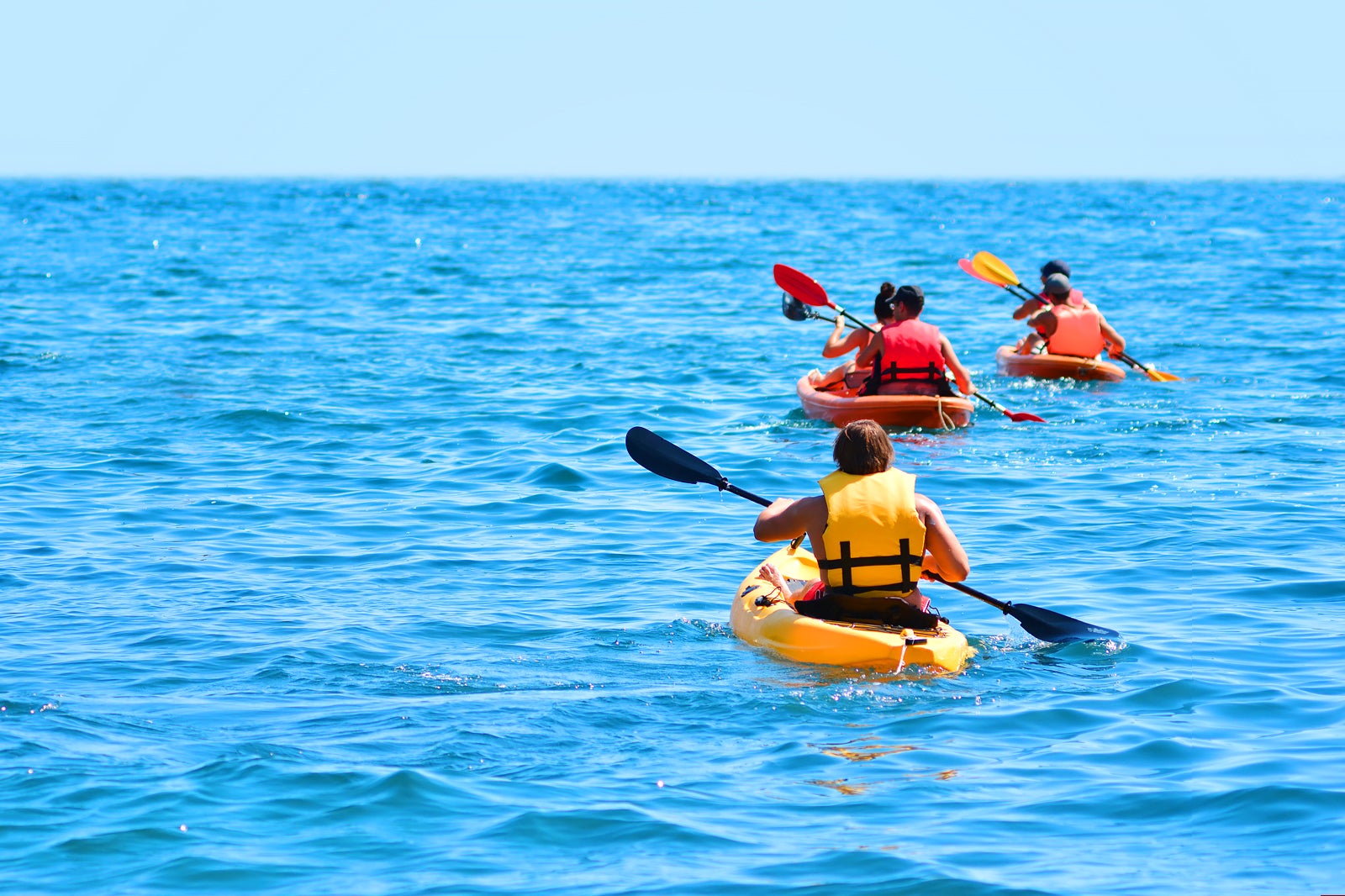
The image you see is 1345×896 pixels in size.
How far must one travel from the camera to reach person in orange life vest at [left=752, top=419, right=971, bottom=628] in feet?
19.5

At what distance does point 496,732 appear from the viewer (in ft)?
18.0

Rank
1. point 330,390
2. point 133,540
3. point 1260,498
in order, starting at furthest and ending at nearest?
point 330,390
point 1260,498
point 133,540

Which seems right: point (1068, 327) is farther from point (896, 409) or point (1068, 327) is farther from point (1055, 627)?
point (1055, 627)

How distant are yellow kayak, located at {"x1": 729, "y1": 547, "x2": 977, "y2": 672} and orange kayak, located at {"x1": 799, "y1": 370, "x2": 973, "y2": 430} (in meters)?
5.43

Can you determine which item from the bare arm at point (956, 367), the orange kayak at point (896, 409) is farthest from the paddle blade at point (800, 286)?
the bare arm at point (956, 367)

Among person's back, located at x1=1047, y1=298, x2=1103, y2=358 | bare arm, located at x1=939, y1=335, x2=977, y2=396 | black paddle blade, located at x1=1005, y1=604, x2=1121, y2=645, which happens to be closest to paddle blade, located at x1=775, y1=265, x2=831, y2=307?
bare arm, located at x1=939, y1=335, x2=977, y2=396

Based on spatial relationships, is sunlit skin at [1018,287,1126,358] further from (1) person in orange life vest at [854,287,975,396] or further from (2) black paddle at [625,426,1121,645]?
(2) black paddle at [625,426,1121,645]

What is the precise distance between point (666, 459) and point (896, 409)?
459 cm

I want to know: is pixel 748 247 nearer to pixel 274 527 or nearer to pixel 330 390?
pixel 330 390

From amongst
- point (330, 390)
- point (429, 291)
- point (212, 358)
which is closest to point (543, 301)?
point (429, 291)

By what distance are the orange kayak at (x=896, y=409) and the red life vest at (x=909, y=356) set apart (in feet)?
0.57

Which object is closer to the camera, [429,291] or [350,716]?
[350,716]

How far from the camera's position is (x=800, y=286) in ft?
42.5

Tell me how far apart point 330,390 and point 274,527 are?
216 inches
